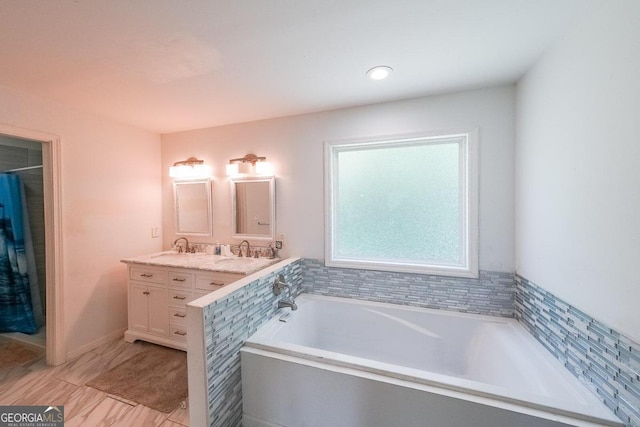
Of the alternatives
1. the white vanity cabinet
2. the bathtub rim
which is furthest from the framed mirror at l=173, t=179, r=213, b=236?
the bathtub rim

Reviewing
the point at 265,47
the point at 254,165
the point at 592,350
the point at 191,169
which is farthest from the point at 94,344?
the point at 592,350

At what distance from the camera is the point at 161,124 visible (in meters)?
2.71

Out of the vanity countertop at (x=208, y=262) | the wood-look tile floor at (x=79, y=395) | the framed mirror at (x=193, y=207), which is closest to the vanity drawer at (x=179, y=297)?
the vanity countertop at (x=208, y=262)

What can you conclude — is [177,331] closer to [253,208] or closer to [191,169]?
[253,208]

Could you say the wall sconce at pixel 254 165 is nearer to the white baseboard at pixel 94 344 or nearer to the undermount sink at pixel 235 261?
the undermount sink at pixel 235 261

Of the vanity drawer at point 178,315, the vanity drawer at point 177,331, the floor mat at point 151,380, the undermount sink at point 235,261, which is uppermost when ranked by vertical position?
the undermount sink at point 235,261

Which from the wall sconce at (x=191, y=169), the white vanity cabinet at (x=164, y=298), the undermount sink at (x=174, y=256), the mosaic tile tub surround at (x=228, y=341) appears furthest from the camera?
the wall sconce at (x=191, y=169)

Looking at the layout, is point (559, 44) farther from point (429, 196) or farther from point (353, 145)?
point (353, 145)

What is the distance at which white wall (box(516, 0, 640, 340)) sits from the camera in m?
0.93

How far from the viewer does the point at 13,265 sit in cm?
260

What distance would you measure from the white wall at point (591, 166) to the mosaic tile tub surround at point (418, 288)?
363mm

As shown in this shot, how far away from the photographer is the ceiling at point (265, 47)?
44.6 inches

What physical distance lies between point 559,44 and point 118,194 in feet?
12.4

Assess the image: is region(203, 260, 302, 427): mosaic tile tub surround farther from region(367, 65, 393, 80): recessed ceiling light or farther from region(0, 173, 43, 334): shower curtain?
region(0, 173, 43, 334): shower curtain
